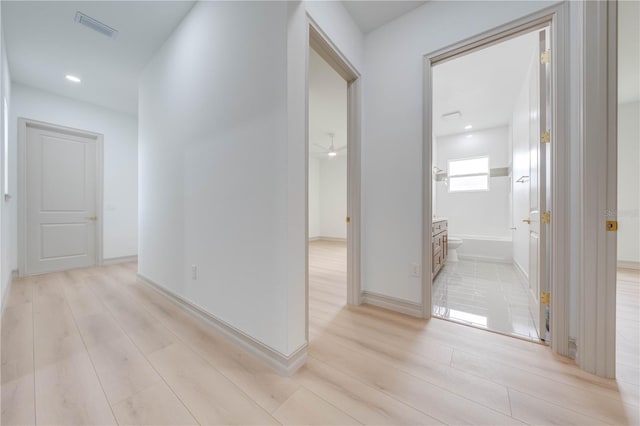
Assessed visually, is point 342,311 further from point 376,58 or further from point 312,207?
point 312,207

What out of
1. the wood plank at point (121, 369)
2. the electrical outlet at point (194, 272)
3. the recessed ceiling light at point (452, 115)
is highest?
the recessed ceiling light at point (452, 115)

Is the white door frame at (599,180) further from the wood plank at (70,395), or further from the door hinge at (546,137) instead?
the wood plank at (70,395)

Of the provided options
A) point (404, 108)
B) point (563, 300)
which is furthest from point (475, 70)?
point (563, 300)

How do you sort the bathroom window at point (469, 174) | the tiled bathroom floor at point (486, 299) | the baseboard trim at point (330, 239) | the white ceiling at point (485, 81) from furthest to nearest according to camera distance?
the baseboard trim at point (330, 239) < the bathroom window at point (469, 174) < the white ceiling at point (485, 81) < the tiled bathroom floor at point (486, 299)

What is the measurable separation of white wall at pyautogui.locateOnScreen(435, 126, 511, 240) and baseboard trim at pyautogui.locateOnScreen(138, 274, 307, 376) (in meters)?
5.07

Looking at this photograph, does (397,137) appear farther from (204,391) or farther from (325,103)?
(204,391)

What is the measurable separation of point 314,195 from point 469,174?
4.31 metres

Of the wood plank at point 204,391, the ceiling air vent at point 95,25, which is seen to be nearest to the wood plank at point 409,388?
the wood plank at point 204,391

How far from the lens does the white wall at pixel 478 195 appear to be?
4.85m

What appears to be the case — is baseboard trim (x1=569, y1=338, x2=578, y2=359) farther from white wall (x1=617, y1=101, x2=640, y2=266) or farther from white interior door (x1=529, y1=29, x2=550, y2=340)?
white wall (x1=617, y1=101, x2=640, y2=266)

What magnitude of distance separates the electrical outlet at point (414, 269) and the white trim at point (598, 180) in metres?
0.94

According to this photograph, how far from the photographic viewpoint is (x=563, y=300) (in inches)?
56.9

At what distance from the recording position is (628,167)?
1.58 meters

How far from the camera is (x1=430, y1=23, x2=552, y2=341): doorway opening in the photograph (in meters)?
1.71
